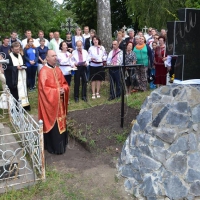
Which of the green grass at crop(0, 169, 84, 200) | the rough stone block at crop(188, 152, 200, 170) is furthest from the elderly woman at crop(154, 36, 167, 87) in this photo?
the green grass at crop(0, 169, 84, 200)

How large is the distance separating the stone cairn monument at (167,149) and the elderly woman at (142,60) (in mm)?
4415

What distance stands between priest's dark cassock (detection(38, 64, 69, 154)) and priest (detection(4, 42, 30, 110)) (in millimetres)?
2668

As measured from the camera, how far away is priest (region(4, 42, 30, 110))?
8.24 metres

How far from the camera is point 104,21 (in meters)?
A: 12.0

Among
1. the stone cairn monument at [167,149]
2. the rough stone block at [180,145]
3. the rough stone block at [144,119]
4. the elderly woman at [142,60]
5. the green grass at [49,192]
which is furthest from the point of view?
the elderly woman at [142,60]

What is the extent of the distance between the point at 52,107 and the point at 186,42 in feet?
8.31

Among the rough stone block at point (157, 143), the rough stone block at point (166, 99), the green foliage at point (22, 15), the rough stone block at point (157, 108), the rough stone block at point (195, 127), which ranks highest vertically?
the green foliage at point (22, 15)

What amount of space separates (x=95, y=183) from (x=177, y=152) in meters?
1.36

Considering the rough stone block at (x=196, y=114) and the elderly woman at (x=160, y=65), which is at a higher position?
the elderly woman at (x=160, y=65)

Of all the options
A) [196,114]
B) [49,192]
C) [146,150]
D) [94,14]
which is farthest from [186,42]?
[94,14]

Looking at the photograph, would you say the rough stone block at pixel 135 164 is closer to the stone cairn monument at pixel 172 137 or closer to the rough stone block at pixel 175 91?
the stone cairn monument at pixel 172 137

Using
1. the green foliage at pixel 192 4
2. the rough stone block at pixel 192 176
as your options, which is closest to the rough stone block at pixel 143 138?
the rough stone block at pixel 192 176

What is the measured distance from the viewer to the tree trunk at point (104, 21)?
11867mm

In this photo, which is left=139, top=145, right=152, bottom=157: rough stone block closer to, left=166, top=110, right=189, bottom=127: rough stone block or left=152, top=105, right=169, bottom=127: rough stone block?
left=152, top=105, right=169, bottom=127: rough stone block
